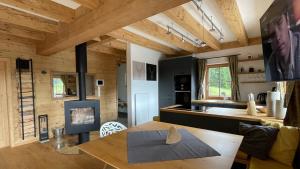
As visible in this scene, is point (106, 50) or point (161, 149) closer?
point (161, 149)

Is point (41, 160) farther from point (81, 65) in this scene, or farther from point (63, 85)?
point (63, 85)

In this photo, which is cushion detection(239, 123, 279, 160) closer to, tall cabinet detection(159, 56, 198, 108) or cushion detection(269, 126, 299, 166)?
cushion detection(269, 126, 299, 166)

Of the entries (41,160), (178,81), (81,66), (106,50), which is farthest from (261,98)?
(41,160)

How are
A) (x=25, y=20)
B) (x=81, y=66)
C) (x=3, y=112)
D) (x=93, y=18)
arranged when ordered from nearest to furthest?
(x=93, y=18) < (x=25, y=20) < (x=81, y=66) < (x=3, y=112)

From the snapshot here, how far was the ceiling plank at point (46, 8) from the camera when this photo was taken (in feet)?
6.39

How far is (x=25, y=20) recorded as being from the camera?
2.61 m

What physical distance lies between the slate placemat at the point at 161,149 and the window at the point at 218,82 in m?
3.54

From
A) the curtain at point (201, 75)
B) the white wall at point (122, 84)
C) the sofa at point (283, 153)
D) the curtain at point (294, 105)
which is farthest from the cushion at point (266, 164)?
the white wall at point (122, 84)

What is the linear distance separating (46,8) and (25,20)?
816 millimetres

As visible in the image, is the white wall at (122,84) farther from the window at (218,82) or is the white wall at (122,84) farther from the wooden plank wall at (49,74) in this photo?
the window at (218,82)

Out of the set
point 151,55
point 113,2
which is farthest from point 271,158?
point 151,55

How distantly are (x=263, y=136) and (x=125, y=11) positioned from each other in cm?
211

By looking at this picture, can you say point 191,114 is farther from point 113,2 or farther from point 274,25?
point 113,2

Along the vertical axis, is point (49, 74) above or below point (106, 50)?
below
